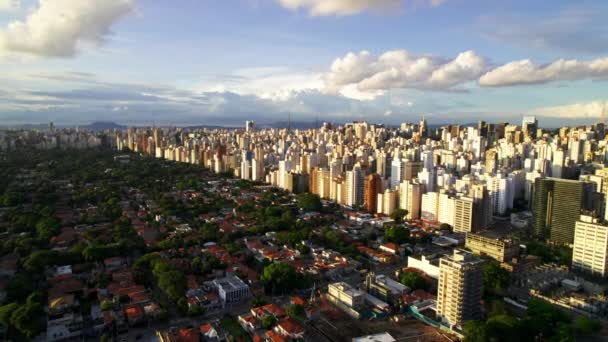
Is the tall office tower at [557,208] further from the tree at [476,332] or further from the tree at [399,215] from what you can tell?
the tree at [476,332]

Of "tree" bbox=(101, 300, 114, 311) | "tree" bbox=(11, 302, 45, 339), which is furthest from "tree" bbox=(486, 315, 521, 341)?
"tree" bbox=(11, 302, 45, 339)

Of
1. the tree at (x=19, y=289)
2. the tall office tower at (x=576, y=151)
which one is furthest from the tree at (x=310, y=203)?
the tall office tower at (x=576, y=151)

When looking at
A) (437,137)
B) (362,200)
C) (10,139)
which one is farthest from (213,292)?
(10,139)

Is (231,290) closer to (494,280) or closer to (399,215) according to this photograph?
(494,280)

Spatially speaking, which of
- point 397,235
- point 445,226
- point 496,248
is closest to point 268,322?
point 397,235

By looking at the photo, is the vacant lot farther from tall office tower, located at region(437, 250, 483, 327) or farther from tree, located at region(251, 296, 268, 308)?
tree, located at region(251, 296, 268, 308)

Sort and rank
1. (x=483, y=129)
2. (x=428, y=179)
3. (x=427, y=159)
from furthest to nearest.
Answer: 1. (x=483, y=129)
2. (x=427, y=159)
3. (x=428, y=179)

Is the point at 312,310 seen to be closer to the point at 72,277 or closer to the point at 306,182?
the point at 72,277
